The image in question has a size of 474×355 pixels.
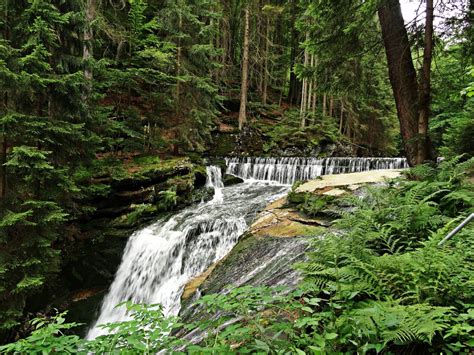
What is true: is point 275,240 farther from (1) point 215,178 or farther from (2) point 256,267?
(1) point 215,178

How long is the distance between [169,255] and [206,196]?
436cm

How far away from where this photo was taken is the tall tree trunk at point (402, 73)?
5.12 meters

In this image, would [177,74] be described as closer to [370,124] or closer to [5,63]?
[5,63]

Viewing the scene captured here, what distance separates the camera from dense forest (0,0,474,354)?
7.25 feet

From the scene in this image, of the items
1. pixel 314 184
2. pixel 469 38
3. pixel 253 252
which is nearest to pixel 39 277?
pixel 253 252

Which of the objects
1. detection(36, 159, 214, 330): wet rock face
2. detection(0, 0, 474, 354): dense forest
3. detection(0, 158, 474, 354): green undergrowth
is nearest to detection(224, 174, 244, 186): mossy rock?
detection(0, 0, 474, 354): dense forest

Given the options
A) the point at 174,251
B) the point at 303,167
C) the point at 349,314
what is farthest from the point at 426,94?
the point at 303,167

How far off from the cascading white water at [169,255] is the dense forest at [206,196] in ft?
1.06

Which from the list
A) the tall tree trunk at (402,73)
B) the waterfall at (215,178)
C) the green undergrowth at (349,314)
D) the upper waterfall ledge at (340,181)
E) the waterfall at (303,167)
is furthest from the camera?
the waterfall at (303,167)

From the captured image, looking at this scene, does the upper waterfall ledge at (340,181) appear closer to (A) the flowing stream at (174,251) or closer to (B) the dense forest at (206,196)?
(B) the dense forest at (206,196)

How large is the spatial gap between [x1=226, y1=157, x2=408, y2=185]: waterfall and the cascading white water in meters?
4.80

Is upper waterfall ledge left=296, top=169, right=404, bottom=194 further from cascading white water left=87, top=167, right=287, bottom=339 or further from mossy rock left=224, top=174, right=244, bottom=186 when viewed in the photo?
mossy rock left=224, top=174, right=244, bottom=186

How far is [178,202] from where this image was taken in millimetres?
10906

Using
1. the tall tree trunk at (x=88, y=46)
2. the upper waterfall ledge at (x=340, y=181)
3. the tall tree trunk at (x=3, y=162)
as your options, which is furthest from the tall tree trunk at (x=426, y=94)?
the tall tree trunk at (x=3, y=162)
